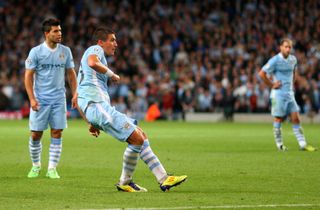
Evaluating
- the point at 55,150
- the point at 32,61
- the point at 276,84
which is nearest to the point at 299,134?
the point at 276,84

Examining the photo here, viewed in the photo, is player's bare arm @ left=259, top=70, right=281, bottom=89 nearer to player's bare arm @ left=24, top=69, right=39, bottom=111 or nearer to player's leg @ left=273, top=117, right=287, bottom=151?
player's leg @ left=273, top=117, right=287, bottom=151

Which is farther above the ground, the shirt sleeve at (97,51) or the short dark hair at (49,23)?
the short dark hair at (49,23)

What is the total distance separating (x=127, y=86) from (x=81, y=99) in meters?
29.4

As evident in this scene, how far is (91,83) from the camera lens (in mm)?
11531

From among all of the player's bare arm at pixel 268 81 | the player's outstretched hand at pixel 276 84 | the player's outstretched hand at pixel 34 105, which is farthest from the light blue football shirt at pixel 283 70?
the player's outstretched hand at pixel 34 105

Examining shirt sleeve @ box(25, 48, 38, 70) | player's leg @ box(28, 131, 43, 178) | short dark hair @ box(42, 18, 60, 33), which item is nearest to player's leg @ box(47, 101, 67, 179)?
player's leg @ box(28, 131, 43, 178)

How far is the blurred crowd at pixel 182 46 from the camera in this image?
3850cm

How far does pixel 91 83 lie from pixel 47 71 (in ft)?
7.24

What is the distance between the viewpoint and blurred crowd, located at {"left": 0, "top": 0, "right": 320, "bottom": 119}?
38500 mm

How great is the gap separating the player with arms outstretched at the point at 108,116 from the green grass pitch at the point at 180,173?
0.28 meters

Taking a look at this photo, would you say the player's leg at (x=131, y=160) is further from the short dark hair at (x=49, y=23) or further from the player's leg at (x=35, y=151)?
the short dark hair at (x=49, y=23)

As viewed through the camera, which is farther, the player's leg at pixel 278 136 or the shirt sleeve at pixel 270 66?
the shirt sleeve at pixel 270 66

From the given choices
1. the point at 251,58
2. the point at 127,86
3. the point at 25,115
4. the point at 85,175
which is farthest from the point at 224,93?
the point at 85,175

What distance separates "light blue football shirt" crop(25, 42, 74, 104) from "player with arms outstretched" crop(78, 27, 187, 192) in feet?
6.16
